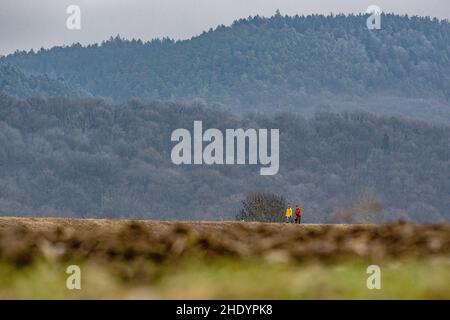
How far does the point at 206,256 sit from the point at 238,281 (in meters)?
0.57

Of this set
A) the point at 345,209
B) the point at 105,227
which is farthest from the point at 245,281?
the point at 345,209

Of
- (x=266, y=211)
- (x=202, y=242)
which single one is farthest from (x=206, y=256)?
(x=266, y=211)

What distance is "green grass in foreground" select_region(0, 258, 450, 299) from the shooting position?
828 cm

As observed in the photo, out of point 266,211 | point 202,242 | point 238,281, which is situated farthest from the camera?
point 266,211

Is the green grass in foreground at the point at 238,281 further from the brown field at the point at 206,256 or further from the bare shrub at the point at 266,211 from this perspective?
the bare shrub at the point at 266,211

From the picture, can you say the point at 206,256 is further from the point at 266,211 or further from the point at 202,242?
the point at 266,211

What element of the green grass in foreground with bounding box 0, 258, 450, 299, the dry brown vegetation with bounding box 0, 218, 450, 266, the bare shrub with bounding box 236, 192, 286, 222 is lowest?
the green grass in foreground with bounding box 0, 258, 450, 299

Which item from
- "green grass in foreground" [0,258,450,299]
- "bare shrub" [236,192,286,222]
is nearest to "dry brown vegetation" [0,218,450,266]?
"green grass in foreground" [0,258,450,299]

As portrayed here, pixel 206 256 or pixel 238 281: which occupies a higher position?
pixel 206 256

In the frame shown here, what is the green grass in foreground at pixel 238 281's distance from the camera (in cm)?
828

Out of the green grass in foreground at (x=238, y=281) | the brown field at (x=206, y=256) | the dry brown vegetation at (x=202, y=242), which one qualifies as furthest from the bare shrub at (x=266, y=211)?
the green grass in foreground at (x=238, y=281)

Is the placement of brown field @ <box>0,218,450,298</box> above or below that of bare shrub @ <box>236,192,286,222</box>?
below

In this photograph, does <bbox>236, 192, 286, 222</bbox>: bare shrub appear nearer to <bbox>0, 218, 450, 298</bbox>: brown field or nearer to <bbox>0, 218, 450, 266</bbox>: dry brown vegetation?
<bbox>0, 218, 450, 266</bbox>: dry brown vegetation

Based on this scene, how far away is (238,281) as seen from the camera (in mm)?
8578
